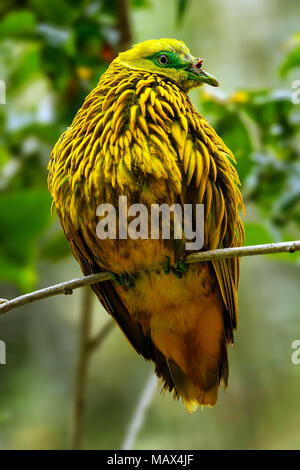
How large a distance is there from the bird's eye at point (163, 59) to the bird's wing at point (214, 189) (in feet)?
0.39

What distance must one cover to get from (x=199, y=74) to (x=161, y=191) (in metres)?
0.24

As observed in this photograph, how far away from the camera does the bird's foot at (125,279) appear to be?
1.52 m

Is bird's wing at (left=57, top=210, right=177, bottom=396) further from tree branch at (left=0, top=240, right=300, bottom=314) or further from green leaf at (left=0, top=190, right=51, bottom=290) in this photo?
green leaf at (left=0, top=190, right=51, bottom=290)

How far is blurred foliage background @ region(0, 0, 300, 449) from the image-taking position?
237 centimetres

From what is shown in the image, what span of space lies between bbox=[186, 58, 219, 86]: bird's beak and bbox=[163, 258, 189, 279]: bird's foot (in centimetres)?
37

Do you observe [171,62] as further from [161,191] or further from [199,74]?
[161,191]

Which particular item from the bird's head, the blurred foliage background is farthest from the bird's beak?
the blurred foliage background

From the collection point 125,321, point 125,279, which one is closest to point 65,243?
point 125,321

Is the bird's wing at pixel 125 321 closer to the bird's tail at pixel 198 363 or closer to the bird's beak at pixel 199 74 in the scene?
the bird's tail at pixel 198 363

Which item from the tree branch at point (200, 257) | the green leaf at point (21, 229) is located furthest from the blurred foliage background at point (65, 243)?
the tree branch at point (200, 257)

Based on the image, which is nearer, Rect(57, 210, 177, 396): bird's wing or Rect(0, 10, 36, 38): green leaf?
Rect(57, 210, 177, 396): bird's wing

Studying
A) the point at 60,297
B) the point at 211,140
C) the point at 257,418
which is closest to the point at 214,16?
the point at 60,297

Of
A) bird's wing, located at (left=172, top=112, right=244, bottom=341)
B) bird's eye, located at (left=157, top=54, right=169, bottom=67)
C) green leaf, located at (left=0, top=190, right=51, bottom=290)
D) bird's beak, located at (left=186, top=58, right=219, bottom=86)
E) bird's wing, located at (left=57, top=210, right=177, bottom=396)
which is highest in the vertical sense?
green leaf, located at (left=0, top=190, right=51, bottom=290)

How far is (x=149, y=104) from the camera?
54.0 inches
